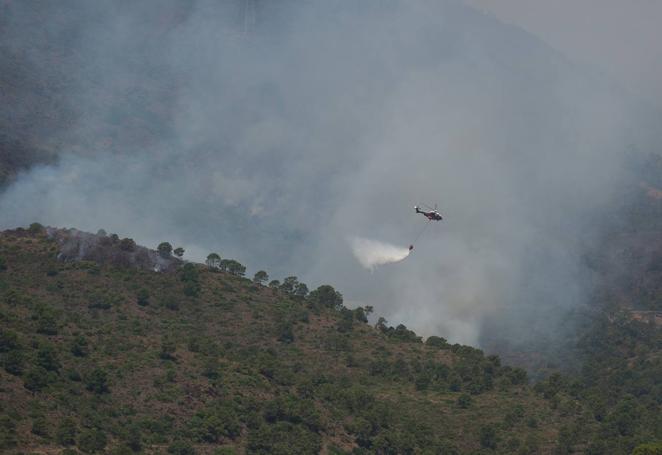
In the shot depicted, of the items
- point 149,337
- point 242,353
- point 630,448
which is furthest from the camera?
point 242,353

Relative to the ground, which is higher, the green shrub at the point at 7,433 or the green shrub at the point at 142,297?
the green shrub at the point at 142,297

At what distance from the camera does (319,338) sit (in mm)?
187875

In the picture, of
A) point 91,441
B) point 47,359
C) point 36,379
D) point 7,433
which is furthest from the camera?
point 47,359

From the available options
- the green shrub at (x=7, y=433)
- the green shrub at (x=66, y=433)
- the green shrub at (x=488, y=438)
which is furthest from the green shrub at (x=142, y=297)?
the green shrub at (x=7, y=433)

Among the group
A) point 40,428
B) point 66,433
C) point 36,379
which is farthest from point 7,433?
point 36,379

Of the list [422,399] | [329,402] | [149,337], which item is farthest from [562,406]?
[149,337]

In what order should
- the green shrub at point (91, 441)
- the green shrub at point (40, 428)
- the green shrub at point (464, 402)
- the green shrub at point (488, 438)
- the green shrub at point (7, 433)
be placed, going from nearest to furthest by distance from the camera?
1. the green shrub at point (7, 433)
2. the green shrub at point (40, 428)
3. the green shrub at point (91, 441)
4. the green shrub at point (488, 438)
5. the green shrub at point (464, 402)

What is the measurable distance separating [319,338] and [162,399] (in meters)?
57.4

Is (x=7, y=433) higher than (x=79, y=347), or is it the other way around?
(x=79, y=347)

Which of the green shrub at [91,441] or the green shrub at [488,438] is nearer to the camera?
the green shrub at [91,441]

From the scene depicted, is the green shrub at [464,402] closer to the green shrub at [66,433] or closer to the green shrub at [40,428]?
the green shrub at [66,433]

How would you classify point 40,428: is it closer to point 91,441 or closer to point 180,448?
point 91,441

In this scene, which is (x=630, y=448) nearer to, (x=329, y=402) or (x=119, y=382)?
(x=329, y=402)

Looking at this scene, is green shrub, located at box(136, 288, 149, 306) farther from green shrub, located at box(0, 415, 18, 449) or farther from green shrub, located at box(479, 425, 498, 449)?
green shrub, located at box(0, 415, 18, 449)
